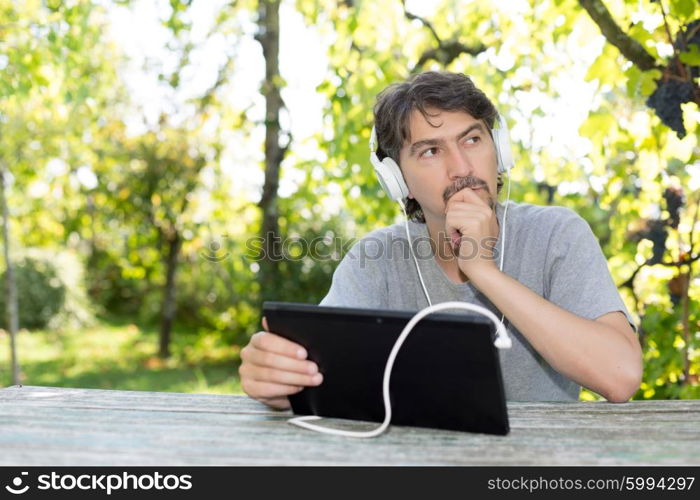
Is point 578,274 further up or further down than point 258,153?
further down

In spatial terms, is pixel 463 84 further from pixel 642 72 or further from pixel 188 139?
pixel 188 139

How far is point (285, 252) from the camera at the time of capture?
6.54 meters

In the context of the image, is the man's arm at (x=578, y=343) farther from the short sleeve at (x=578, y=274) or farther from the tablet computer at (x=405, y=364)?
the tablet computer at (x=405, y=364)

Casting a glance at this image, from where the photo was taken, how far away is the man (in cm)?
146

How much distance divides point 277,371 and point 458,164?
950mm

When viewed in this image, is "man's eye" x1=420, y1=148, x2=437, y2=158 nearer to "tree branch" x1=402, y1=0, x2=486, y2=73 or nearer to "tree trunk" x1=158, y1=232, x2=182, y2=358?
"tree branch" x1=402, y1=0, x2=486, y2=73

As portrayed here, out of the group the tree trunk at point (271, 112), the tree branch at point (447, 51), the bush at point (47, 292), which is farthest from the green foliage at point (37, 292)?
the tree branch at point (447, 51)

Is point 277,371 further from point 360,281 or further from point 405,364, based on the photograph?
point 360,281

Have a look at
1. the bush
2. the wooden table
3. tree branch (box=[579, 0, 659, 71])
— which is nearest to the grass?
the bush

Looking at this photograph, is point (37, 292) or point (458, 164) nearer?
point (458, 164)

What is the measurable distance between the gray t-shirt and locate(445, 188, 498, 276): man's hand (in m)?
0.21

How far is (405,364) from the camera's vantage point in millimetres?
1146

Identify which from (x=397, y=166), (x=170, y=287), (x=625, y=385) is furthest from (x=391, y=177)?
(x=170, y=287)
